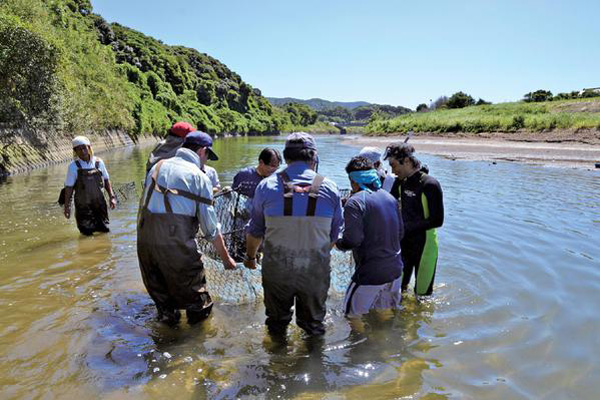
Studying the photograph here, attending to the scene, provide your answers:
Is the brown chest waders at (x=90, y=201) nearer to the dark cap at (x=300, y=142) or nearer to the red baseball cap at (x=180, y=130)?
the red baseball cap at (x=180, y=130)

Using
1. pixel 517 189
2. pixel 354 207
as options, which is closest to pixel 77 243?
pixel 354 207

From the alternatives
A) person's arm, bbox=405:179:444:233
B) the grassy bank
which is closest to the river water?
person's arm, bbox=405:179:444:233

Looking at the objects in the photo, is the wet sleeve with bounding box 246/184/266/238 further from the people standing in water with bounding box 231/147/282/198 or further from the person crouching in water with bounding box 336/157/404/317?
the people standing in water with bounding box 231/147/282/198

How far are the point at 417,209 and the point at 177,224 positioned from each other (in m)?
2.79

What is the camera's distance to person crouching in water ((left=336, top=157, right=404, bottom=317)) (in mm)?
4102

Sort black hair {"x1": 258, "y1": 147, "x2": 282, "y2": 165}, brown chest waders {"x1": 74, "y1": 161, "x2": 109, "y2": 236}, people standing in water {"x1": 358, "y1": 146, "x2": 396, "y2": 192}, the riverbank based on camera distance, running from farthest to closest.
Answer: the riverbank → brown chest waders {"x1": 74, "y1": 161, "x2": 109, "y2": 236} → black hair {"x1": 258, "y1": 147, "x2": 282, "y2": 165} → people standing in water {"x1": 358, "y1": 146, "x2": 396, "y2": 192}

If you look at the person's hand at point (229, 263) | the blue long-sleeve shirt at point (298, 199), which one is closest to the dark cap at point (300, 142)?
the blue long-sleeve shirt at point (298, 199)

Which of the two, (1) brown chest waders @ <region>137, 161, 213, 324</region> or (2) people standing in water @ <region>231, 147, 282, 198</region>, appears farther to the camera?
(2) people standing in water @ <region>231, 147, 282, 198</region>

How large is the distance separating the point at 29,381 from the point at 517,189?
16.4 m

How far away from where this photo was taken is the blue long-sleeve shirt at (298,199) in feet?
11.9

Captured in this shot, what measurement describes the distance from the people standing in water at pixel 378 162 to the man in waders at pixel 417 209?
84mm

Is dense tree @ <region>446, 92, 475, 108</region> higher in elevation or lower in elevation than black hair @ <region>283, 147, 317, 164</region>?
higher

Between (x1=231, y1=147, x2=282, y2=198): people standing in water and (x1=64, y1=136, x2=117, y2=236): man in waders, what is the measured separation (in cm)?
311

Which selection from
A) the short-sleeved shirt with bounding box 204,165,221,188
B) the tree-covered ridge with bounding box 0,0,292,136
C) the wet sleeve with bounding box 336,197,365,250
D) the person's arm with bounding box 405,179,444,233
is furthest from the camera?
the tree-covered ridge with bounding box 0,0,292,136
